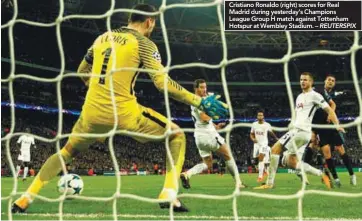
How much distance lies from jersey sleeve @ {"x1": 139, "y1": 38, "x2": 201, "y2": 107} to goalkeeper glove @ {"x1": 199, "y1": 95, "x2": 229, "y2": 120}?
50mm

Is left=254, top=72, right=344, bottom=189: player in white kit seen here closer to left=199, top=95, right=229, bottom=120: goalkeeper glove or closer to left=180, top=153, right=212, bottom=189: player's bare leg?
left=180, top=153, right=212, bottom=189: player's bare leg

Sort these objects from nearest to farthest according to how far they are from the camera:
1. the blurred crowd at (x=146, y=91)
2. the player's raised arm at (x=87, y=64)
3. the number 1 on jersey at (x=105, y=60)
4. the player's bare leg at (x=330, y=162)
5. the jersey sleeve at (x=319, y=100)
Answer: the number 1 on jersey at (x=105, y=60)
the player's raised arm at (x=87, y=64)
the jersey sleeve at (x=319, y=100)
the player's bare leg at (x=330, y=162)
the blurred crowd at (x=146, y=91)

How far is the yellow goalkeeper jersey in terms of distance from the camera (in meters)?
4.22

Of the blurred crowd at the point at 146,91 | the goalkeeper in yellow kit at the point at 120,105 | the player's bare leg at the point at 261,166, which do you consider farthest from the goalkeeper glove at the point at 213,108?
the blurred crowd at the point at 146,91

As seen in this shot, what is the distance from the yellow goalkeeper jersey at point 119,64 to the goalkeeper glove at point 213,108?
1.70 feet

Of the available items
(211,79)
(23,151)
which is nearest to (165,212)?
(23,151)

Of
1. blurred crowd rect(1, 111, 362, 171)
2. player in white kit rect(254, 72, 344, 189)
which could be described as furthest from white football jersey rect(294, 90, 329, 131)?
blurred crowd rect(1, 111, 362, 171)

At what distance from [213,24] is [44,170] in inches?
922

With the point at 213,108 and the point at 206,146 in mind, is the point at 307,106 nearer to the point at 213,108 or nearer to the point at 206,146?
the point at 206,146

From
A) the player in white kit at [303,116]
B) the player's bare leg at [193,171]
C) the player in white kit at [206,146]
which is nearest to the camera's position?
the player in white kit at [303,116]

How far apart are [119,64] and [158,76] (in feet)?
1.73

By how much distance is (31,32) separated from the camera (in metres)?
24.4

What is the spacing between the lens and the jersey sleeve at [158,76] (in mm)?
3922

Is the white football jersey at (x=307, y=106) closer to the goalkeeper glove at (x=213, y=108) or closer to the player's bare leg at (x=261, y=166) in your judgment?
the goalkeeper glove at (x=213, y=108)
